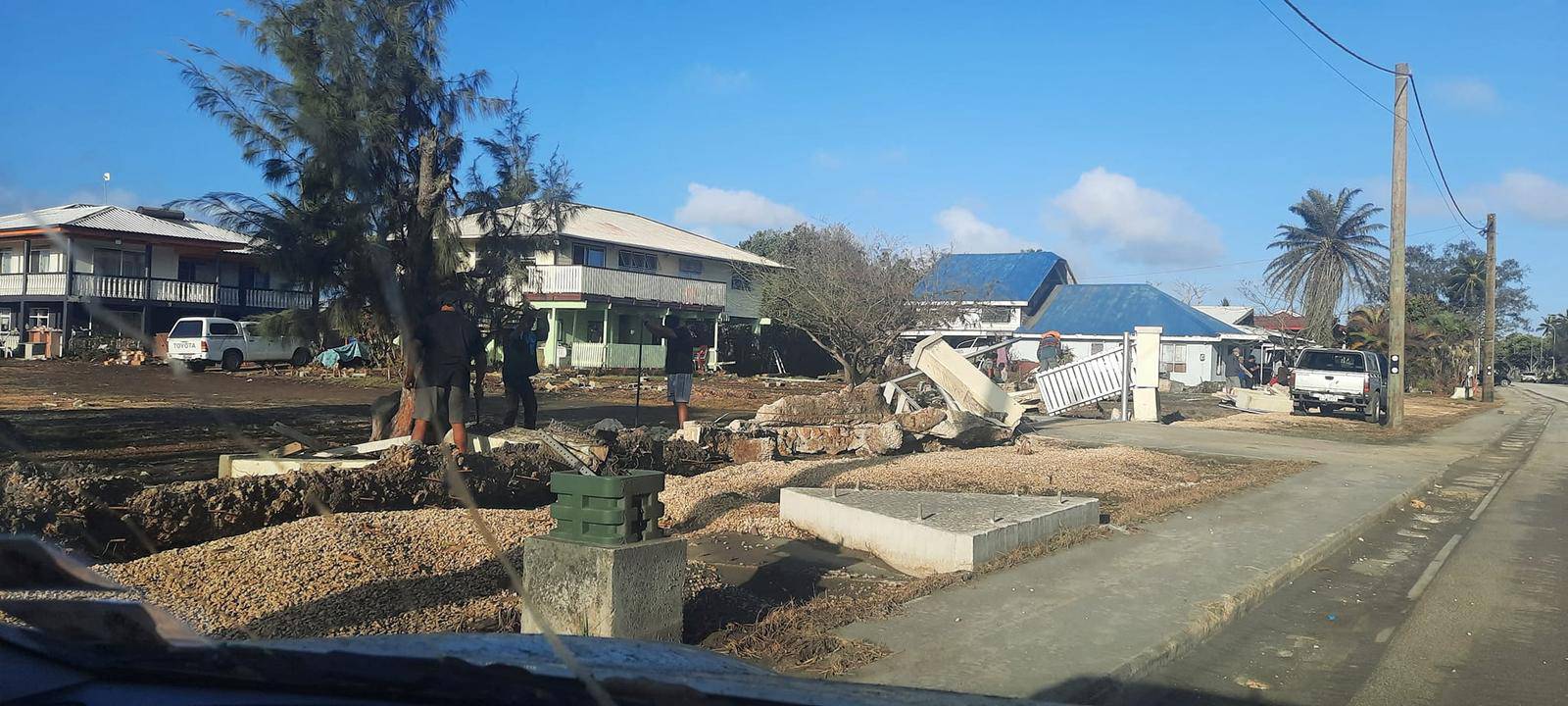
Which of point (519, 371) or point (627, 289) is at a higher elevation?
point (627, 289)

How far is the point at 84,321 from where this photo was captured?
3703 cm

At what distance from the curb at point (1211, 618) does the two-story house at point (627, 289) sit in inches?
1022

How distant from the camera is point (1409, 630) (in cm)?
652

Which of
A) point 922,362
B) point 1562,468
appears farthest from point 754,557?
point 1562,468

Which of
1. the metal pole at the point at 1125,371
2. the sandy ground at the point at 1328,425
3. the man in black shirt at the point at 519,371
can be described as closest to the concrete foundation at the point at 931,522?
the man in black shirt at the point at 519,371

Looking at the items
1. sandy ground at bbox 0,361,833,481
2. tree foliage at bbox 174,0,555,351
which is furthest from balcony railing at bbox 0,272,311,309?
tree foliage at bbox 174,0,555,351

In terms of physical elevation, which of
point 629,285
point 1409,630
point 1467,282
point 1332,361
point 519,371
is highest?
point 1467,282

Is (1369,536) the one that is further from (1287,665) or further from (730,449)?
(730,449)

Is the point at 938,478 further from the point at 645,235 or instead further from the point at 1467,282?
the point at 1467,282

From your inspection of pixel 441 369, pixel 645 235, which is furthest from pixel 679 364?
pixel 645 235

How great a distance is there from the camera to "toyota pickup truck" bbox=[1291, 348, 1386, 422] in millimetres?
26219

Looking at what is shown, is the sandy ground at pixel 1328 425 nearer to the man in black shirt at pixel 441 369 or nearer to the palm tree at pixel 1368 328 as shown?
the palm tree at pixel 1368 328

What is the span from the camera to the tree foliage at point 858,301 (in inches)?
1245

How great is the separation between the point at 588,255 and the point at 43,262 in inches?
713
